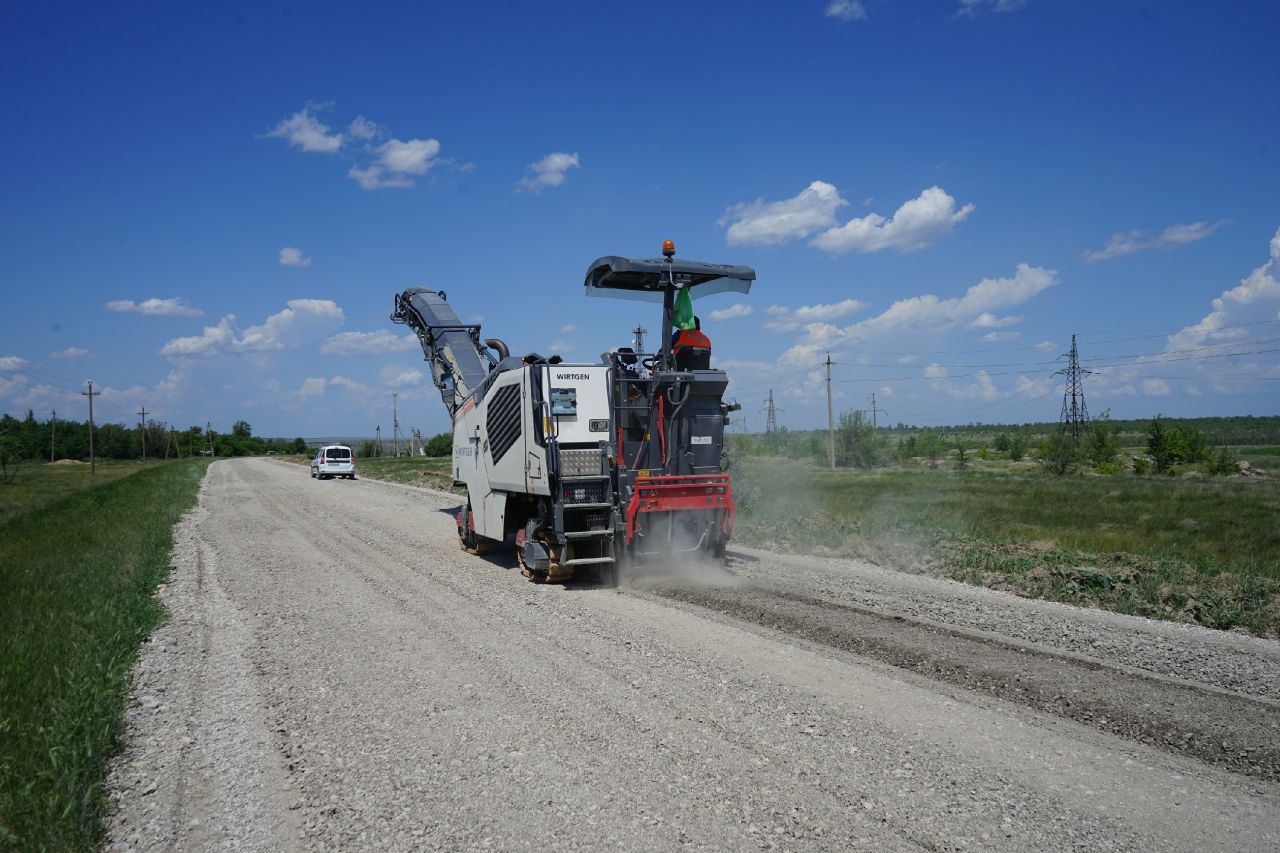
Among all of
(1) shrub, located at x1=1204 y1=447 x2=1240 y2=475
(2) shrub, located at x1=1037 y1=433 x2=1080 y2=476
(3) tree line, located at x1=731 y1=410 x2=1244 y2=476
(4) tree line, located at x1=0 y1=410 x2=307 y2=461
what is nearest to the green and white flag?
(3) tree line, located at x1=731 y1=410 x2=1244 y2=476

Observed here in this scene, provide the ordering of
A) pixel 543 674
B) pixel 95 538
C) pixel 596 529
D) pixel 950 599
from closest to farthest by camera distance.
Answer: pixel 543 674 < pixel 950 599 < pixel 596 529 < pixel 95 538

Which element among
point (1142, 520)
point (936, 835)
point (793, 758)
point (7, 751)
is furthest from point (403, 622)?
point (1142, 520)

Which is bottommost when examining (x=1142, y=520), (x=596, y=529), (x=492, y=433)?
(x=1142, y=520)

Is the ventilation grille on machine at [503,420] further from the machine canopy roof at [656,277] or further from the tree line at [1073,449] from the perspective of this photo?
the tree line at [1073,449]

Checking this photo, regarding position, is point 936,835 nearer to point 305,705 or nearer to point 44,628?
point 305,705

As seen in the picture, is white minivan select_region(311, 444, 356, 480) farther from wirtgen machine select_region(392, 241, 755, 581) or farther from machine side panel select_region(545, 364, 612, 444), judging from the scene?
machine side panel select_region(545, 364, 612, 444)

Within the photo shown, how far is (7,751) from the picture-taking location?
4.70 m

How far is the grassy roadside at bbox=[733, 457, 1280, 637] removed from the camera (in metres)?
9.66

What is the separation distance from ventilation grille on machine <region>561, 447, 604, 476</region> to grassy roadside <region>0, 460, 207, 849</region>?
5.13 m

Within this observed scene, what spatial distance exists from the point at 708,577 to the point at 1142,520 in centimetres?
1607

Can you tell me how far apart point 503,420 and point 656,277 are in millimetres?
3268

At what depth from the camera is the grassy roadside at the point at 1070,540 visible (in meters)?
9.66

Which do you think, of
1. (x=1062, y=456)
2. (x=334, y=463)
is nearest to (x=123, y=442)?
(x=334, y=463)

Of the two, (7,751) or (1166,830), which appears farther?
(7,751)
